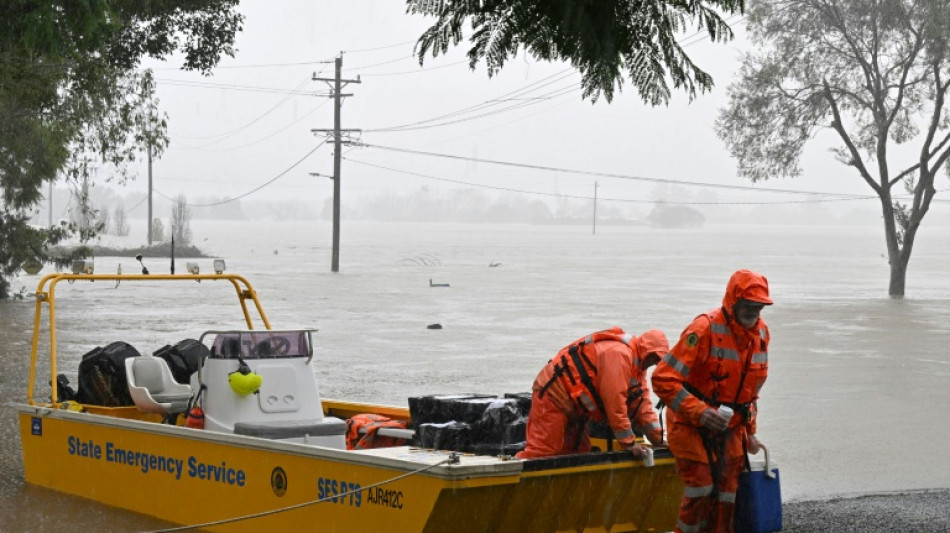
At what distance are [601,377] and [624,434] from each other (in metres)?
0.34

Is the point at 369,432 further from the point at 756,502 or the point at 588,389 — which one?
the point at 756,502

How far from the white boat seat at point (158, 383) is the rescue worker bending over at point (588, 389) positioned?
3.27 metres

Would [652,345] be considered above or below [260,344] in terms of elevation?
above

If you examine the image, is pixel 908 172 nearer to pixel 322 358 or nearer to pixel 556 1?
pixel 322 358

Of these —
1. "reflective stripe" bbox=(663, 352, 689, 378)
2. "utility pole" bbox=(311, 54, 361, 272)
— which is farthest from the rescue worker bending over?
"utility pole" bbox=(311, 54, 361, 272)

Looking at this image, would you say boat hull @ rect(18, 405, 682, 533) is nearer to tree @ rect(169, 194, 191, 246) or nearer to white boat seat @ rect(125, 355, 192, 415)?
white boat seat @ rect(125, 355, 192, 415)

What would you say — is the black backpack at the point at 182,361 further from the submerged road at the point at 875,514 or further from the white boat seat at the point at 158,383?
the submerged road at the point at 875,514

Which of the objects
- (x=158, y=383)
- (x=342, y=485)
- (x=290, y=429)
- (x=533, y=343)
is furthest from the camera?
(x=533, y=343)

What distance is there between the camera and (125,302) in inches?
1300

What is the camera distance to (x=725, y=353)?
6.53 meters

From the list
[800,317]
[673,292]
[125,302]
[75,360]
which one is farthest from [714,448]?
[673,292]

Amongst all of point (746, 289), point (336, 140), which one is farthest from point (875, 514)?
point (336, 140)

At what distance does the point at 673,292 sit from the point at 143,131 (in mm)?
21659

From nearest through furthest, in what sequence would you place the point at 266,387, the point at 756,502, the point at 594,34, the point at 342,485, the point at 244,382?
the point at 594,34 < the point at 756,502 < the point at 342,485 < the point at 244,382 < the point at 266,387
